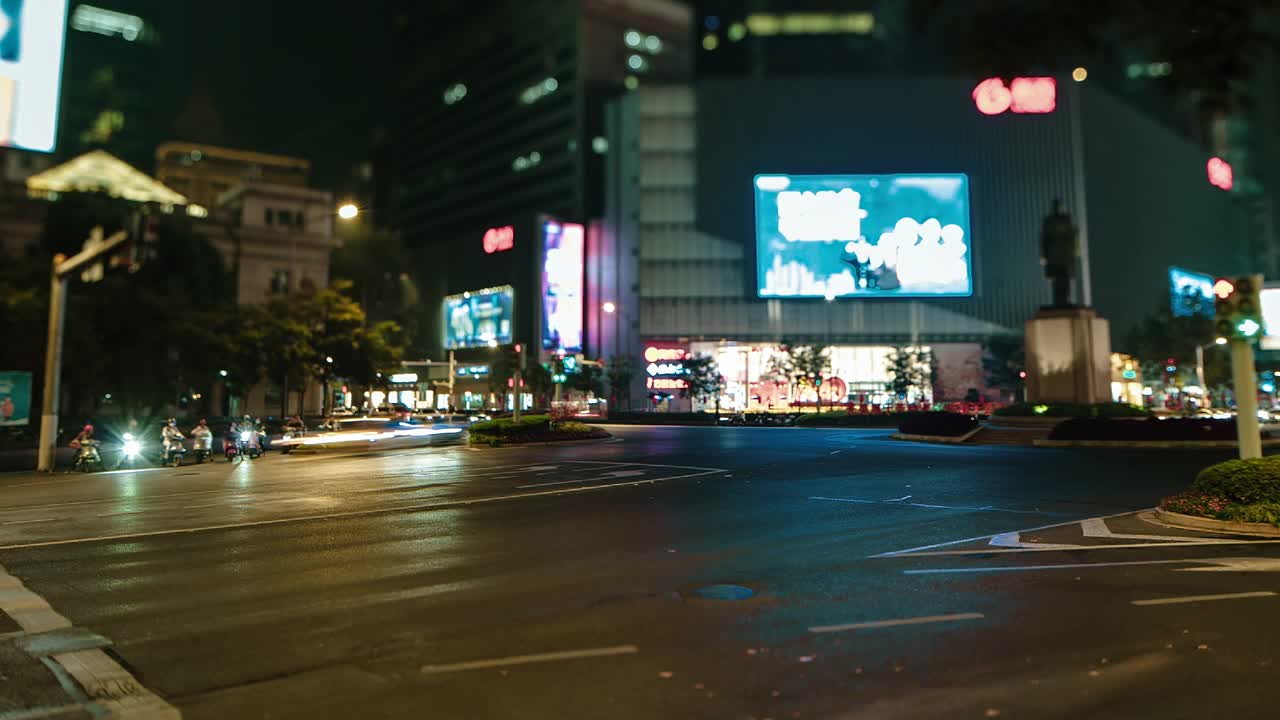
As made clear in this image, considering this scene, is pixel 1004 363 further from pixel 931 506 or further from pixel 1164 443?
pixel 931 506

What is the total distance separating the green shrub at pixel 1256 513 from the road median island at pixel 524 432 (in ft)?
90.6

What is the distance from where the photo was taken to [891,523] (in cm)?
1374

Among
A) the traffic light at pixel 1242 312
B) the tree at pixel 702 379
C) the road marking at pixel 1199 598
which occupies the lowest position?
the road marking at pixel 1199 598

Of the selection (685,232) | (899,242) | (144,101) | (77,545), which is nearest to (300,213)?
(685,232)

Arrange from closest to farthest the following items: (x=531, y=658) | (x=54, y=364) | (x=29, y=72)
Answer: (x=531, y=658) < (x=54, y=364) < (x=29, y=72)

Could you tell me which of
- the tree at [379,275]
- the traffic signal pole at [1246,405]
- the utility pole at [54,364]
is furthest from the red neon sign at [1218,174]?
the utility pole at [54,364]

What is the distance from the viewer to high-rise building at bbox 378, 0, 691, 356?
117 m

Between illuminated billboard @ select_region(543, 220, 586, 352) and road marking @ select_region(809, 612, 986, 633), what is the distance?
308 feet

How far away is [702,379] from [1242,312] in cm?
7557

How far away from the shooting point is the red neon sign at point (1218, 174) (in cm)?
12069

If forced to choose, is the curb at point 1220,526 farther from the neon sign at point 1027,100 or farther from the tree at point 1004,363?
the neon sign at point 1027,100

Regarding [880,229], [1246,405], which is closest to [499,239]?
[880,229]

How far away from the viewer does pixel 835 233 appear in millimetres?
91000

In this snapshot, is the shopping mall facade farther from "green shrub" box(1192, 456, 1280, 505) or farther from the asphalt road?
the asphalt road
